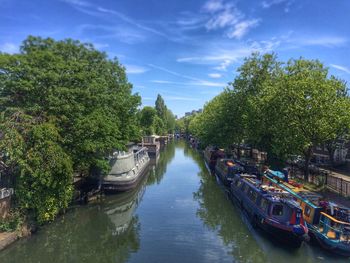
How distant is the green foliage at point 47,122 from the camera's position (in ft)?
72.5

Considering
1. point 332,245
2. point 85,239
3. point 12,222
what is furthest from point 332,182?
point 12,222

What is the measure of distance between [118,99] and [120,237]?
16843mm

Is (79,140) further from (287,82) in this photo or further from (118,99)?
(287,82)

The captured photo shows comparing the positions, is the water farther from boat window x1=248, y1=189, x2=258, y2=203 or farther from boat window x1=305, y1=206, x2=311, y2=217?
boat window x1=305, y1=206, x2=311, y2=217

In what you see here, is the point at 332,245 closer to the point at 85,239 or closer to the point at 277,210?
the point at 277,210

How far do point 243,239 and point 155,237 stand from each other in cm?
667

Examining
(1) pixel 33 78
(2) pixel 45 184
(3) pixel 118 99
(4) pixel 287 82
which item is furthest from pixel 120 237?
(4) pixel 287 82

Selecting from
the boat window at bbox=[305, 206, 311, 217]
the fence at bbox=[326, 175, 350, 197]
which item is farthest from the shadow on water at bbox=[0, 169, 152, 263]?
the fence at bbox=[326, 175, 350, 197]

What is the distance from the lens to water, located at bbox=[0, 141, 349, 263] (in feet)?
69.3

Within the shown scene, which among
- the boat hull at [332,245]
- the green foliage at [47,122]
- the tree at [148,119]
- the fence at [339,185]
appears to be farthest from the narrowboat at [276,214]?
the tree at [148,119]

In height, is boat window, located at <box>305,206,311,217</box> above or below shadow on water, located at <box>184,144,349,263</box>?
above

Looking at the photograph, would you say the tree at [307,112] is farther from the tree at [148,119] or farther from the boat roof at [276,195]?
the tree at [148,119]

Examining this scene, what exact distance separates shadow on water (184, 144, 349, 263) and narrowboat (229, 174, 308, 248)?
2.10ft

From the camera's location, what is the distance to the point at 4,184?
80.4ft
